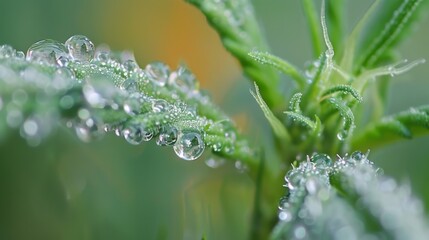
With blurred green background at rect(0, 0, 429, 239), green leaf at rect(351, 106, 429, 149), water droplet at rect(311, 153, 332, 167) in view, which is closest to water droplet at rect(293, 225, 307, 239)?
water droplet at rect(311, 153, 332, 167)

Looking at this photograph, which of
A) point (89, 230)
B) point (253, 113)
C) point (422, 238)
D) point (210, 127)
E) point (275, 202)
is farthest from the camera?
point (253, 113)

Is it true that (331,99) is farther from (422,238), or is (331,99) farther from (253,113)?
(253,113)

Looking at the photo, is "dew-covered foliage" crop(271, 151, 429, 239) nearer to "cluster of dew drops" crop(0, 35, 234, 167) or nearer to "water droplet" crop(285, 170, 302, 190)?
"water droplet" crop(285, 170, 302, 190)

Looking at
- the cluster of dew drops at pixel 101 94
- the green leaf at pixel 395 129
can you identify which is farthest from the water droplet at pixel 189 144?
the green leaf at pixel 395 129

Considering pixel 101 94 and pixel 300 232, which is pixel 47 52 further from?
pixel 300 232

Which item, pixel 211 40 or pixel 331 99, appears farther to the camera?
pixel 211 40

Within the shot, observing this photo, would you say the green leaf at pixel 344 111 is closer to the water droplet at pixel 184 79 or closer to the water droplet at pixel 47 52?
the water droplet at pixel 184 79

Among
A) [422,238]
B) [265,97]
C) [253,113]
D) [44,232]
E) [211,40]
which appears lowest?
[422,238]

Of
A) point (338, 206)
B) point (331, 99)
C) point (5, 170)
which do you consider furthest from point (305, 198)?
point (5, 170)
